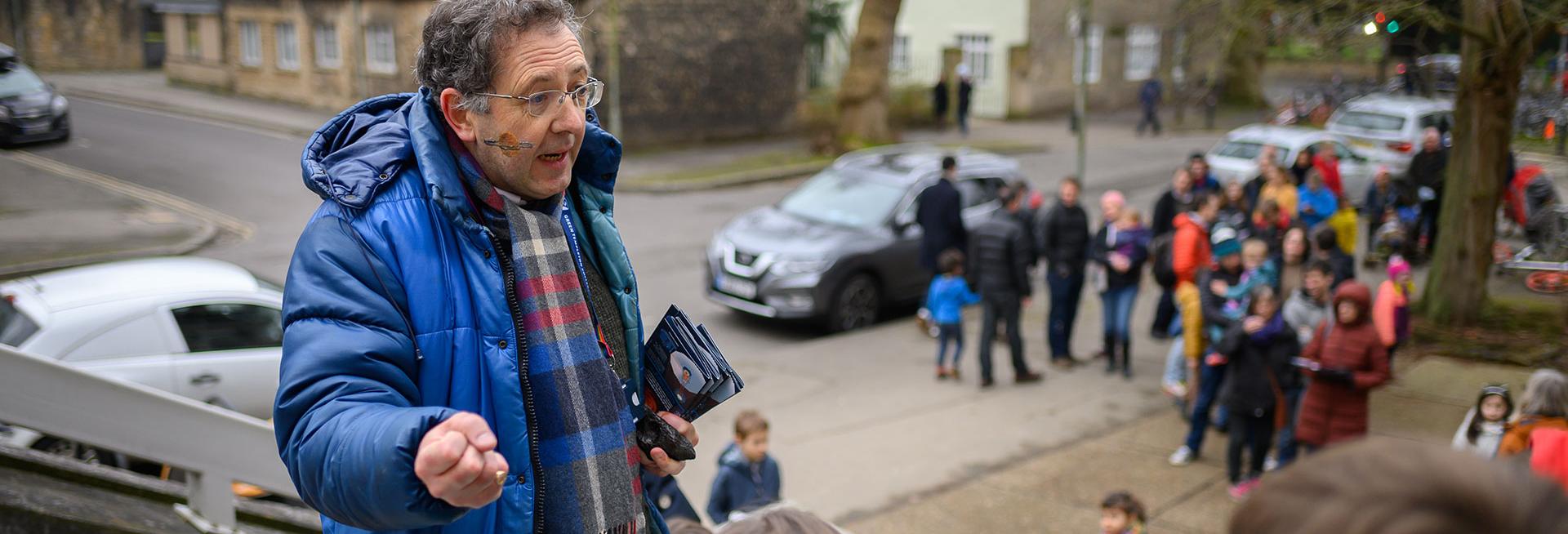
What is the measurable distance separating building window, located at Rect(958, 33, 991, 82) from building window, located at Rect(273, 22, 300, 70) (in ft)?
57.4

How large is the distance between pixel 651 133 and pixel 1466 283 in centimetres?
1865

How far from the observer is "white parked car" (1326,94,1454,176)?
66.3 ft

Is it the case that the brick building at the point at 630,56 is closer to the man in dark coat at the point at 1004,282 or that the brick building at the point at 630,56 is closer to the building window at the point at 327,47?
the building window at the point at 327,47

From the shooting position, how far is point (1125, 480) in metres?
8.37

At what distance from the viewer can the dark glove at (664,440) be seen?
7.66ft

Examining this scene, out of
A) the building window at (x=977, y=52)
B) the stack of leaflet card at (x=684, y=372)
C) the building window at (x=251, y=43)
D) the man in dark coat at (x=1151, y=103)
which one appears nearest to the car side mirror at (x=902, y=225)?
the stack of leaflet card at (x=684, y=372)

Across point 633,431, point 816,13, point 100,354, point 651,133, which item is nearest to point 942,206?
point 100,354

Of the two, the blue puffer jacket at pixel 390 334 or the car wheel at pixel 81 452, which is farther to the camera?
the car wheel at pixel 81 452

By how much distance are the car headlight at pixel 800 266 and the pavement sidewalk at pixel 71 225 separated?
22.9ft

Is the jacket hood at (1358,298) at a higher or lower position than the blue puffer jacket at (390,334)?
lower

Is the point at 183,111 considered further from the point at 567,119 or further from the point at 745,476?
the point at 567,119

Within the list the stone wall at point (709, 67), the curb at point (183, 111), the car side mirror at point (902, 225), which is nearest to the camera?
the car side mirror at point (902, 225)

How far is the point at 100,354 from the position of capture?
7.41 m

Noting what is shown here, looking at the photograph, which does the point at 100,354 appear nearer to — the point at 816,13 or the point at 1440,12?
the point at 1440,12
